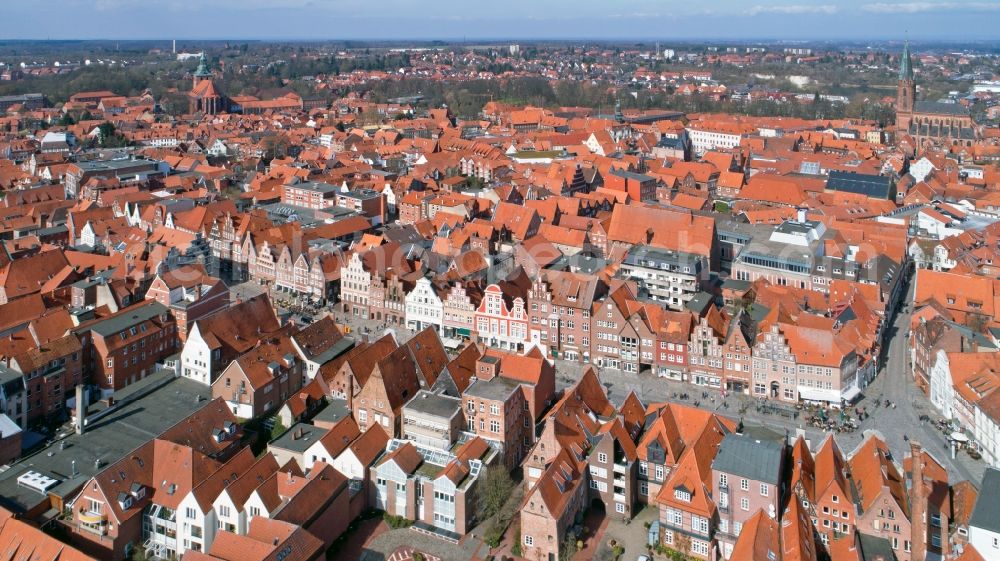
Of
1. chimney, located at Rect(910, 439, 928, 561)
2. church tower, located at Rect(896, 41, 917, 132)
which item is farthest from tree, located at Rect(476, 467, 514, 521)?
church tower, located at Rect(896, 41, 917, 132)

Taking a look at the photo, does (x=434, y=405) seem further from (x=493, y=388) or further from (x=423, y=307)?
(x=423, y=307)

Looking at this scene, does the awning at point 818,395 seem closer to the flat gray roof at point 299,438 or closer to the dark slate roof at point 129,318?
the flat gray roof at point 299,438

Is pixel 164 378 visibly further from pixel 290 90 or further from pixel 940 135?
pixel 290 90

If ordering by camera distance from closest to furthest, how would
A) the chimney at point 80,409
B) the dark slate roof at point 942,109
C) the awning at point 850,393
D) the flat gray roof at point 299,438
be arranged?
the flat gray roof at point 299,438, the chimney at point 80,409, the awning at point 850,393, the dark slate roof at point 942,109

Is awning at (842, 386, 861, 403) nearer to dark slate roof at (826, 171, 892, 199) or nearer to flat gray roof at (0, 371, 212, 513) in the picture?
flat gray roof at (0, 371, 212, 513)

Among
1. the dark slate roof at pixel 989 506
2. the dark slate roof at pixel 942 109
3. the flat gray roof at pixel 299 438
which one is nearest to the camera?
the dark slate roof at pixel 989 506

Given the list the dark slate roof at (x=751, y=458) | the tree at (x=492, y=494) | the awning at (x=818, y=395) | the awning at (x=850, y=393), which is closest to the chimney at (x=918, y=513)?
the dark slate roof at (x=751, y=458)

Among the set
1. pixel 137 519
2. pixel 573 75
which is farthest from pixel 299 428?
pixel 573 75
